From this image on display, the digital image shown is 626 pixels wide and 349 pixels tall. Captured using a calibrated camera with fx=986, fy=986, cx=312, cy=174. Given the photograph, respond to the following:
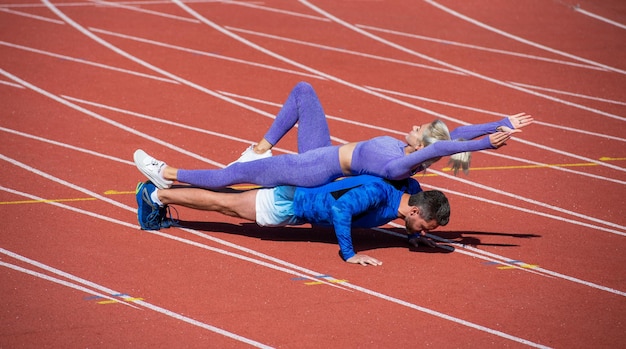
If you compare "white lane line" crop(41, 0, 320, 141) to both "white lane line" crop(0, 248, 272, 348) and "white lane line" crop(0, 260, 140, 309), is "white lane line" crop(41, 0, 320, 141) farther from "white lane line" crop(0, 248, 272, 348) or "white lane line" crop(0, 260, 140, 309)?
"white lane line" crop(0, 260, 140, 309)

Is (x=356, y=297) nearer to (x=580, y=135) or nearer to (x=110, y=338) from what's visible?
(x=110, y=338)

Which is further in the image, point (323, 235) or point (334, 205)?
point (323, 235)

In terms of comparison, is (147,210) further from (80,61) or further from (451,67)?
(451,67)

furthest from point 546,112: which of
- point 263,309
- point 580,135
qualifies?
point 263,309

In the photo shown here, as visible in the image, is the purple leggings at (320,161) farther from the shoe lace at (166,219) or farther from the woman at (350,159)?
the shoe lace at (166,219)

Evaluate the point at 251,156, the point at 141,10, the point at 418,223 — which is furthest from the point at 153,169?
the point at 141,10

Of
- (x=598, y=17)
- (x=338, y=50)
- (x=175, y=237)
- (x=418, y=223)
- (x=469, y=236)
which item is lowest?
(x=175, y=237)

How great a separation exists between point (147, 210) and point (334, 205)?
1.59m

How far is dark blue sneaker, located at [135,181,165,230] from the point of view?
7.62 meters

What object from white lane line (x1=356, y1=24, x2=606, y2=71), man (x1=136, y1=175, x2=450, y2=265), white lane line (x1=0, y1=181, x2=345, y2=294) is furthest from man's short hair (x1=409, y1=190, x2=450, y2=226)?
white lane line (x1=356, y1=24, x2=606, y2=71)

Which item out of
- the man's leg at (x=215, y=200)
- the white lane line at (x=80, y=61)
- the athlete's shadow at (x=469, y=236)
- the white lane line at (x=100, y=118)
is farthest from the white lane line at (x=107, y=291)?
the white lane line at (x=80, y=61)

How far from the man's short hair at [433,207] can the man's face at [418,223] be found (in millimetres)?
30

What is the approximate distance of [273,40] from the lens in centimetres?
1372

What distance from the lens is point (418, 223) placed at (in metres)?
7.06
